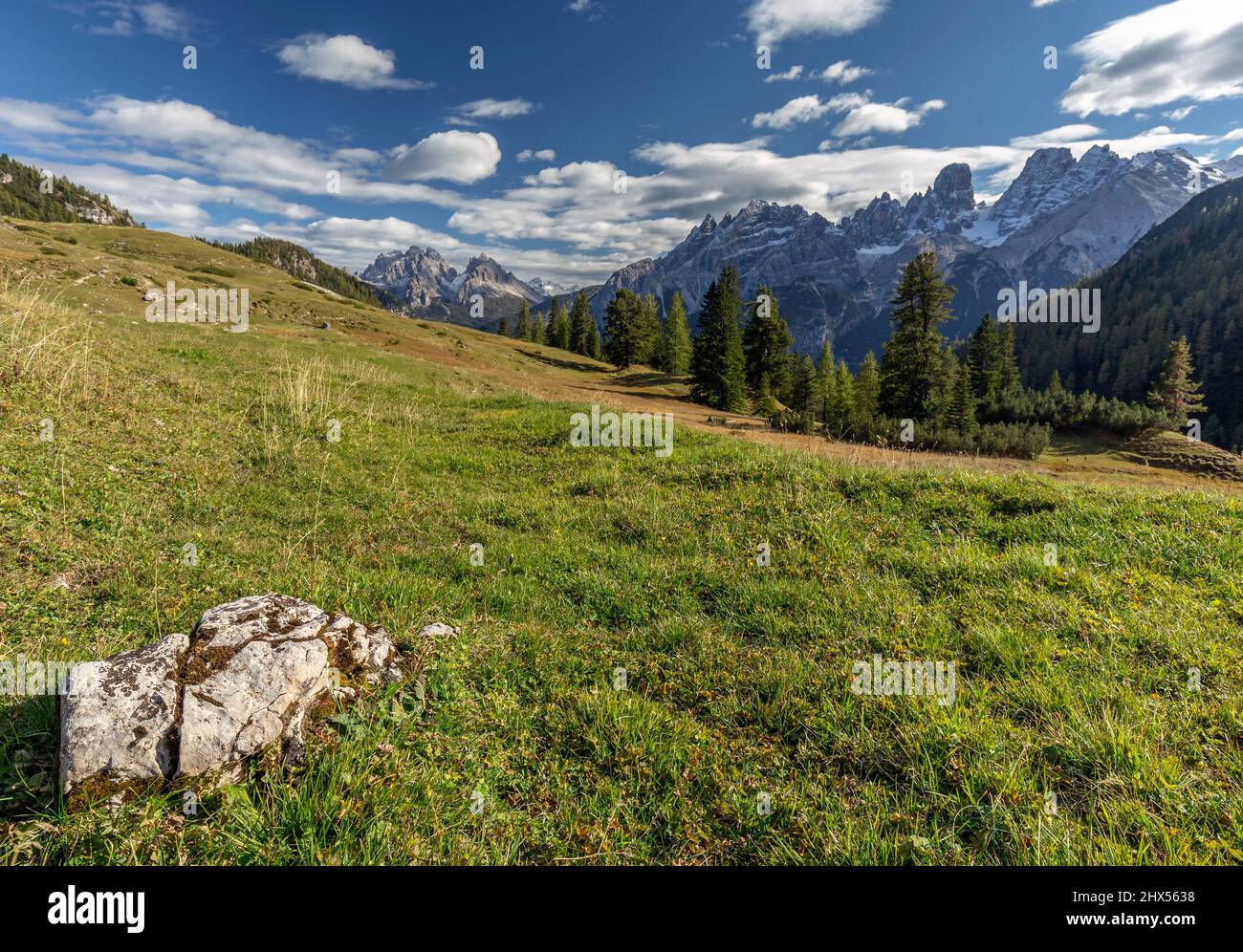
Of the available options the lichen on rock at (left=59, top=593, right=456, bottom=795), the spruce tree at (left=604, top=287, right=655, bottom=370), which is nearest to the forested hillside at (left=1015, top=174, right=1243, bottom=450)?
the spruce tree at (left=604, top=287, right=655, bottom=370)

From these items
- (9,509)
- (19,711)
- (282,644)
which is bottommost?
(19,711)

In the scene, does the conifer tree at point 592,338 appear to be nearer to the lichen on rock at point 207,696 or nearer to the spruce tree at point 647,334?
the spruce tree at point 647,334

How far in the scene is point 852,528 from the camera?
8.19m

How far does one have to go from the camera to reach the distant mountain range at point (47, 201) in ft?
399

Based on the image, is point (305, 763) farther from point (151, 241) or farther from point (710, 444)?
point (151, 241)

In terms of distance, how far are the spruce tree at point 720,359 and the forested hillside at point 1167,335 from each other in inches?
4629

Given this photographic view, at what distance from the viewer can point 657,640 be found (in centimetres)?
559

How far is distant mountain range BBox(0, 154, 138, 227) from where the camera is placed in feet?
399

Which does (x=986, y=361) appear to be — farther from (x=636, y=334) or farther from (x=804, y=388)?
(x=636, y=334)

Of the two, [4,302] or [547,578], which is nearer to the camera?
[547,578]

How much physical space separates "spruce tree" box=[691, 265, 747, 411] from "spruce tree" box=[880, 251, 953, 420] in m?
13.7

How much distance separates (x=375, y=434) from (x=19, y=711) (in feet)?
35.9

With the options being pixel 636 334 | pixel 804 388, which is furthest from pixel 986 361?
pixel 636 334
